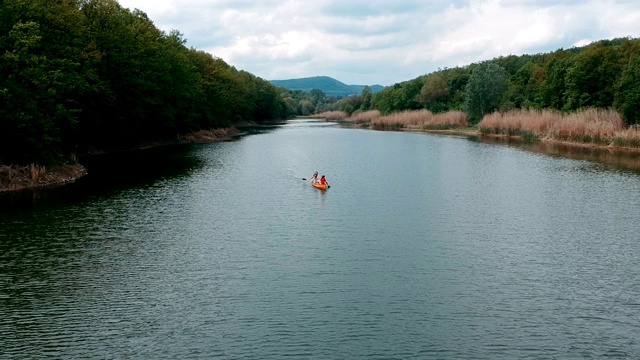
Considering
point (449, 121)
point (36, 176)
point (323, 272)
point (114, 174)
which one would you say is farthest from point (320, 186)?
point (449, 121)

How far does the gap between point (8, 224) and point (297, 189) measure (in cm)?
1709

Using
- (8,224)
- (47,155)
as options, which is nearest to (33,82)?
(47,155)

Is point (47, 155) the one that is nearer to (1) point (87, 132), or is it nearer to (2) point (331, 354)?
(1) point (87, 132)

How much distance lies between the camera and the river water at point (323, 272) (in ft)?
47.6

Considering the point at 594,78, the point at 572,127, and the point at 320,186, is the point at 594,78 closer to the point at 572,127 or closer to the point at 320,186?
the point at 572,127

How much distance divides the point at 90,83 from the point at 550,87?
67865mm

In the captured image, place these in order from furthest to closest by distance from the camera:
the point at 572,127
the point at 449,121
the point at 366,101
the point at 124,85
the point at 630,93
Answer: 1. the point at 366,101
2. the point at 449,121
3. the point at 572,127
4. the point at 630,93
5. the point at 124,85

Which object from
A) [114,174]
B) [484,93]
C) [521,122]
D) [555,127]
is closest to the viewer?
[114,174]

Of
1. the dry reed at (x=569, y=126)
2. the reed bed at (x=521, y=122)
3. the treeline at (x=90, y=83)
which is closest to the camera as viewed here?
the treeline at (x=90, y=83)

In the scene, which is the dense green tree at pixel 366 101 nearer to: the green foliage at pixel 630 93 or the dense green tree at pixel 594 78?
the dense green tree at pixel 594 78

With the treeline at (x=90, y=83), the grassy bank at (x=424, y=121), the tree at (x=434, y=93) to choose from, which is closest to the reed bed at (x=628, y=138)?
the grassy bank at (x=424, y=121)

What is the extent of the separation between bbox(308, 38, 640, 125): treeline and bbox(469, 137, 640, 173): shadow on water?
8570 mm

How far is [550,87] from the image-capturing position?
89.3 meters

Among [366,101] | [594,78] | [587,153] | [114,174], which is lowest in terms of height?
[587,153]
